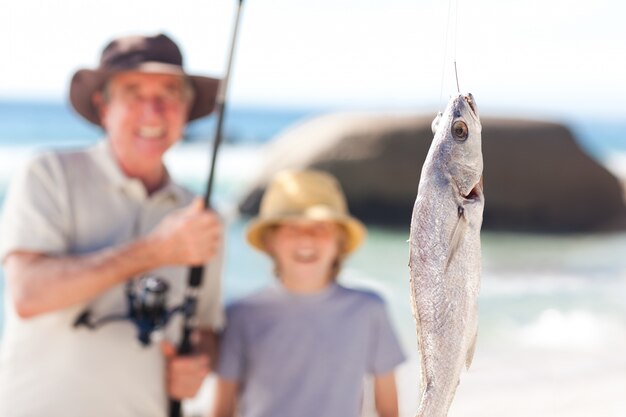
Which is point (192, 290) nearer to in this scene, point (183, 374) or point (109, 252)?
point (183, 374)

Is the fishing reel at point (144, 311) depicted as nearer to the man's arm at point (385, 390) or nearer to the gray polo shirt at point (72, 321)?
the gray polo shirt at point (72, 321)

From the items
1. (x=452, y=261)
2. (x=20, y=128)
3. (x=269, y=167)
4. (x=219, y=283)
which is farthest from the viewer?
(x=20, y=128)

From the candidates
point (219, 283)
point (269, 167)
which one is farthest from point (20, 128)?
point (219, 283)

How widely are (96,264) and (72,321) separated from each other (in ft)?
0.84

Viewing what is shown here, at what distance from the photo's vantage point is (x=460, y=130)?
1.37 meters

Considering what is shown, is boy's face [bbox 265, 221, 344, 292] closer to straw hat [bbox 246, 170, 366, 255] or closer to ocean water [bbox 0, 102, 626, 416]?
straw hat [bbox 246, 170, 366, 255]

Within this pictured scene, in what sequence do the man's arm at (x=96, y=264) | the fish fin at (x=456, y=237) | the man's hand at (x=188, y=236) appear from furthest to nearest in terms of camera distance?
the man's hand at (x=188, y=236), the man's arm at (x=96, y=264), the fish fin at (x=456, y=237)

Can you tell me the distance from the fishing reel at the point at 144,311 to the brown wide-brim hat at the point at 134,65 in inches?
33.2

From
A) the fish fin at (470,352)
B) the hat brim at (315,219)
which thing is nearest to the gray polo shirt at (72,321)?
the hat brim at (315,219)

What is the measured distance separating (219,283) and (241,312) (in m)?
0.22

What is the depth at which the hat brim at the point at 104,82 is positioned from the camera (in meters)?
3.57

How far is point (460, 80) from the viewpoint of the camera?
4.52 feet

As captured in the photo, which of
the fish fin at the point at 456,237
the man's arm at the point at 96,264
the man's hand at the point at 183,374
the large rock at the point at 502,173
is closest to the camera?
the fish fin at the point at 456,237

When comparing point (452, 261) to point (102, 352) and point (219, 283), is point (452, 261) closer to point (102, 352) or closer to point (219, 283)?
point (102, 352)
